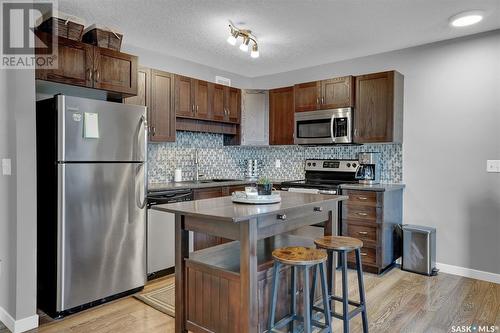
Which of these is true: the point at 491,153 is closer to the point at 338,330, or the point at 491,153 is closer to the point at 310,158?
the point at 310,158

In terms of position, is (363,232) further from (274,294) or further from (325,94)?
(274,294)

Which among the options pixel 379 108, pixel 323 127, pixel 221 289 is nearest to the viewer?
pixel 221 289

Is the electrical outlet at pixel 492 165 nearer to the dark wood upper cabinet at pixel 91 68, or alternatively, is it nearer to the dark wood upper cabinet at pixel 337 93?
the dark wood upper cabinet at pixel 337 93

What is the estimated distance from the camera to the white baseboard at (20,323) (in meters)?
2.35

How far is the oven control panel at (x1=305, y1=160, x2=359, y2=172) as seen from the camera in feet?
14.0

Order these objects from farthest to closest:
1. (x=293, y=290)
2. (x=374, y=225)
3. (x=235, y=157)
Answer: (x=235, y=157) < (x=374, y=225) < (x=293, y=290)

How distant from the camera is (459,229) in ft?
11.8

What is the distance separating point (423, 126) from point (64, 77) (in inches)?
147

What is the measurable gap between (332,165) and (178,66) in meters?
2.44

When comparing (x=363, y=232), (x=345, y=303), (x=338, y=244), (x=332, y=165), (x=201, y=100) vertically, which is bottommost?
(x=345, y=303)

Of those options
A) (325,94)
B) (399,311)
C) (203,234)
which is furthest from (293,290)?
(325,94)

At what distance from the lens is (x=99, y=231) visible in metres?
2.73

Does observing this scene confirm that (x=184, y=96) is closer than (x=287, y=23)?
No

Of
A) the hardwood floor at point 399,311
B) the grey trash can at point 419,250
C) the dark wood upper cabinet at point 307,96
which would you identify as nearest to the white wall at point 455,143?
the grey trash can at point 419,250
